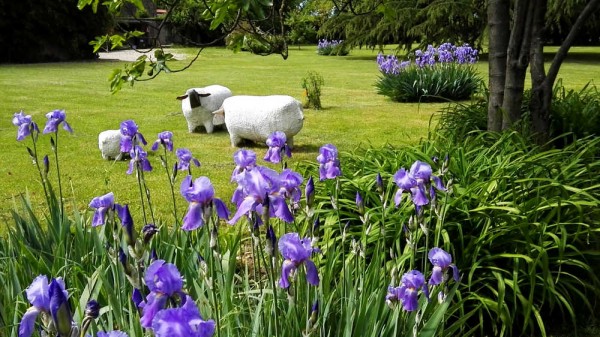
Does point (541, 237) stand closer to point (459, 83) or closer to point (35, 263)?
point (35, 263)

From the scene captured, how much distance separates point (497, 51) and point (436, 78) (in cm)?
783

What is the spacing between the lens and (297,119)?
7.62 meters

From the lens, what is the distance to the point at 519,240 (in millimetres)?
3320

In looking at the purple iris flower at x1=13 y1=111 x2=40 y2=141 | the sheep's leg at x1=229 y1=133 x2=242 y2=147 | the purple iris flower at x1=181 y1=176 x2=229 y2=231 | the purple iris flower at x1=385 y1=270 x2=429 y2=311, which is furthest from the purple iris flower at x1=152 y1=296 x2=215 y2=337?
the sheep's leg at x1=229 y1=133 x2=242 y2=147

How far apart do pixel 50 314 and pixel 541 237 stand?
9.04 feet

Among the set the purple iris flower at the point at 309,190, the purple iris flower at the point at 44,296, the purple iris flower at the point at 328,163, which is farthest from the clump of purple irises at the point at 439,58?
the purple iris flower at the point at 44,296

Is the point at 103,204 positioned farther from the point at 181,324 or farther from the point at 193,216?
the point at 181,324

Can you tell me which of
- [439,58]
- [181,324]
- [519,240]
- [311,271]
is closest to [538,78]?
Result: [519,240]

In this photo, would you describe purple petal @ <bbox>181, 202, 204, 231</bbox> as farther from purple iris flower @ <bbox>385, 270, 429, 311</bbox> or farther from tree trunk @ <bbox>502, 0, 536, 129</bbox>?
tree trunk @ <bbox>502, 0, 536, 129</bbox>

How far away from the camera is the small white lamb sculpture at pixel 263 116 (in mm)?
7555

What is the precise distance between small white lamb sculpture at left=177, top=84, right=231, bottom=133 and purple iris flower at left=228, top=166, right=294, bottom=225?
757 cm

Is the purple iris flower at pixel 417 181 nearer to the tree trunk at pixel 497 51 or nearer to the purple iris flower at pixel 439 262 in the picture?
the purple iris flower at pixel 439 262

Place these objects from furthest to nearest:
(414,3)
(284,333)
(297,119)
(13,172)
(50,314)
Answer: (414,3), (297,119), (13,172), (284,333), (50,314)

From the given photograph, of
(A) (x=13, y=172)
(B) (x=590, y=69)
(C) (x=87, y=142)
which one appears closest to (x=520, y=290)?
(A) (x=13, y=172)
